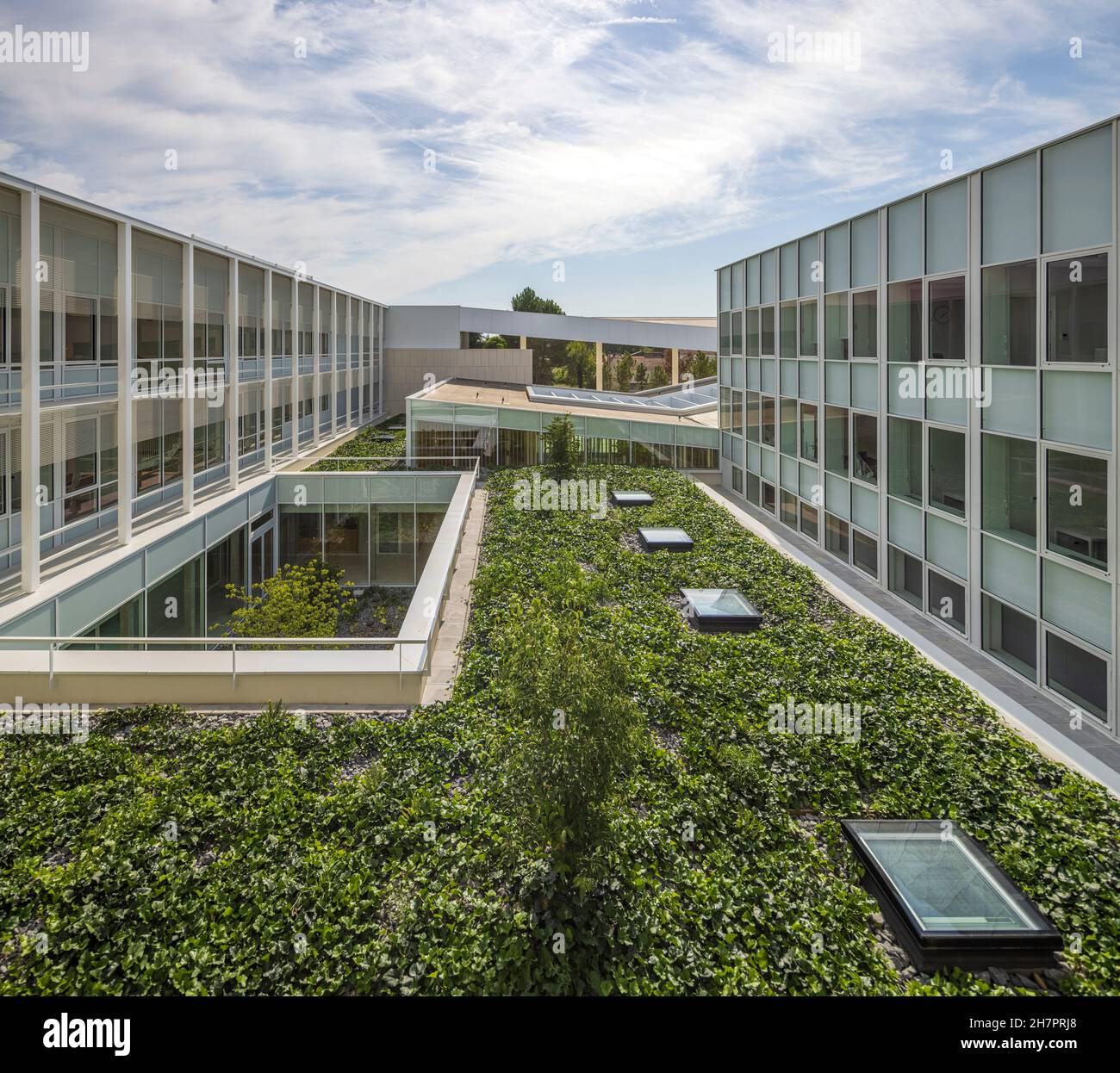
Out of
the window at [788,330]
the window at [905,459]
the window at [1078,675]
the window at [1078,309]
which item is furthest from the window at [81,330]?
the window at [1078,675]

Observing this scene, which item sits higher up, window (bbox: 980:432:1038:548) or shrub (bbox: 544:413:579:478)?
shrub (bbox: 544:413:579:478)

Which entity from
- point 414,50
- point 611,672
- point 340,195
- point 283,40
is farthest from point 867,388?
point 340,195

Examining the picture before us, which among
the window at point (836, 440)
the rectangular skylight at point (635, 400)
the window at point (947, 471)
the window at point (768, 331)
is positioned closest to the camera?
the window at point (947, 471)

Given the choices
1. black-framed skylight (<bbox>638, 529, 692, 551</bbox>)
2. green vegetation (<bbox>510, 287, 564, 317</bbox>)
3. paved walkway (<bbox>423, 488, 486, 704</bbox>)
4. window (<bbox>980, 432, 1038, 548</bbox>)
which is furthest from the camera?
green vegetation (<bbox>510, 287, 564, 317</bbox>)

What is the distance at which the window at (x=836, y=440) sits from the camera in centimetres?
1980

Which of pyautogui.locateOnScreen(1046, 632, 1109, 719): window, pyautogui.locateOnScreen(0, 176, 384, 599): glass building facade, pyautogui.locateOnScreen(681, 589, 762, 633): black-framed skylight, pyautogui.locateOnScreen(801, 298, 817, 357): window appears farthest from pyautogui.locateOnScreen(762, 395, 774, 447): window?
pyautogui.locateOnScreen(0, 176, 384, 599): glass building facade

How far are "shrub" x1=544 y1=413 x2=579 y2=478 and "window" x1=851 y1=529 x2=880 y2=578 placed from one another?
34.4 feet

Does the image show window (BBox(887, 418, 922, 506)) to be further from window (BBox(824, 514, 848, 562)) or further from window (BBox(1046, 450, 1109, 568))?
window (BBox(1046, 450, 1109, 568))

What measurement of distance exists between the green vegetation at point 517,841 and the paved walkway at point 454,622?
24.0 inches

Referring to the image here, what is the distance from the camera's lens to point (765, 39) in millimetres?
15234

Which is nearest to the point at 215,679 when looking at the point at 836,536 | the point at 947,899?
the point at 947,899

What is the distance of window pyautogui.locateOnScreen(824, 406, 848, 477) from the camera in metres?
19.8

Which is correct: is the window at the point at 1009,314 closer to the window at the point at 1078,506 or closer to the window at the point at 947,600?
the window at the point at 1078,506
